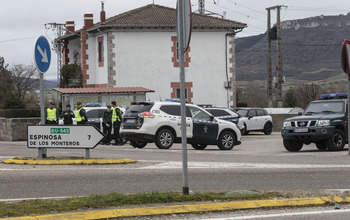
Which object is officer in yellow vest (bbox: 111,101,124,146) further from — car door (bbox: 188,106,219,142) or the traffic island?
the traffic island

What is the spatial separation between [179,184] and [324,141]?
10957 millimetres

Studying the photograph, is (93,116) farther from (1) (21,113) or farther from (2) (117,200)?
(2) (117,200)

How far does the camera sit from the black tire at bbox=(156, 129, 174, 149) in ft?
77.5

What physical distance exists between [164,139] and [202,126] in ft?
4.88

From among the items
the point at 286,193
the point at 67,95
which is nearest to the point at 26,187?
the point at 286,193

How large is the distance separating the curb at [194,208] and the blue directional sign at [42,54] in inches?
296

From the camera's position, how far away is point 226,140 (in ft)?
81.7

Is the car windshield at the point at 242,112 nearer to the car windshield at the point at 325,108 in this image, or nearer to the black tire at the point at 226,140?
the black tire at the point at 226,140

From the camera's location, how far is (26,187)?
11.6 meters

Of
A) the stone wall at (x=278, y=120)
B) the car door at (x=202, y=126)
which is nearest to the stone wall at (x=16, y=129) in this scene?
the car door at (x=202, y=126)

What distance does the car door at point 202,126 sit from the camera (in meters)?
24.2

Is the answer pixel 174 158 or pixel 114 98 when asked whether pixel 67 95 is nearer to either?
pixel 114 98

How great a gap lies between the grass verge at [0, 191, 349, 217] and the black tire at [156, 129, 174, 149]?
43.8ft

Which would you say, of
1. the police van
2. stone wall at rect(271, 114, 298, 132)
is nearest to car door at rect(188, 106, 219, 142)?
the police van
